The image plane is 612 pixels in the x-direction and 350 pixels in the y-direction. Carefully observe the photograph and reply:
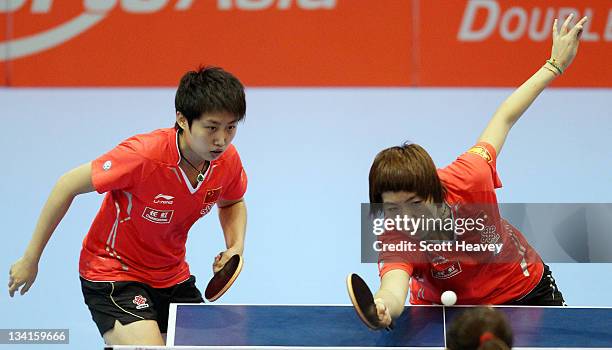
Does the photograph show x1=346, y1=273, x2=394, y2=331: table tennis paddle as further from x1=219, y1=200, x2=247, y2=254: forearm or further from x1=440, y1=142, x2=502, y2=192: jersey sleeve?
x1=219, y1=200, x2=247, y2=254: forearm

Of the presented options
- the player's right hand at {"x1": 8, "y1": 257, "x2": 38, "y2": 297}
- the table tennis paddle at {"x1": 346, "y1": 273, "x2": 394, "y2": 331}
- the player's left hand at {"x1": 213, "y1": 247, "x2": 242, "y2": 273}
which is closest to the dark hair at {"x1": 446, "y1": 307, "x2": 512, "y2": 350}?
the table tennis paddle at {"x1": 346, "y1": 273, "x2": 394, "y2": 331}

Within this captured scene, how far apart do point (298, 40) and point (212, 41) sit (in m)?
0.75

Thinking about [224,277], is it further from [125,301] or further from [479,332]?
[479,332]

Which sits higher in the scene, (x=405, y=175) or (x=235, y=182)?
(x=235, y=182)

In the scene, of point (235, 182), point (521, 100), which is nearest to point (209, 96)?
point (235, 182)

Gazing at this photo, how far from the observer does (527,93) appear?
13.8 ft

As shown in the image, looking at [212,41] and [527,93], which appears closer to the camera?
[527,93]

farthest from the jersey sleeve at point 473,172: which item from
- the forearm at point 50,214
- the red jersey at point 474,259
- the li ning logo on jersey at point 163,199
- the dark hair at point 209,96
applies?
the forearm at point 50,214

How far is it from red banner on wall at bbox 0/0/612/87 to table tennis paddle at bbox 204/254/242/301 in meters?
5.34

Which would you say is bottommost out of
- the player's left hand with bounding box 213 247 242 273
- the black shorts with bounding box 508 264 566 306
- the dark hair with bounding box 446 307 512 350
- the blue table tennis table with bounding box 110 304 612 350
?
the dark hair with bounding box 446 307 512 350

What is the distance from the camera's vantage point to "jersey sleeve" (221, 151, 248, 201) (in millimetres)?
4402

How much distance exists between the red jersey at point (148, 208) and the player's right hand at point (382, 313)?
1032mm

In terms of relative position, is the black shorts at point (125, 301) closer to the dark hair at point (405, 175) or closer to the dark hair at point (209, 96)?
the dark hair at point (209, 96)

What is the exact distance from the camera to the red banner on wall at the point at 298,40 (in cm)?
918
